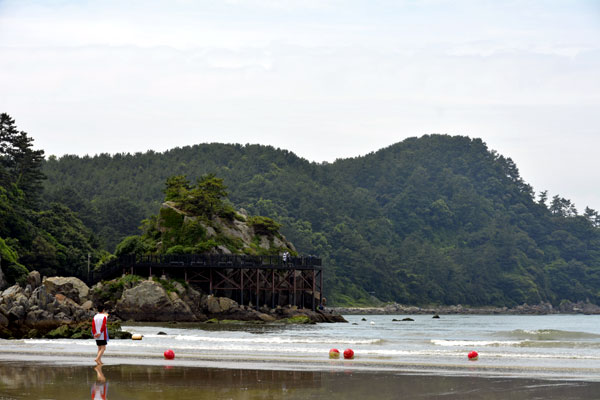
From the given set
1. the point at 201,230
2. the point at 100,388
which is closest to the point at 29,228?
the point at 201,230

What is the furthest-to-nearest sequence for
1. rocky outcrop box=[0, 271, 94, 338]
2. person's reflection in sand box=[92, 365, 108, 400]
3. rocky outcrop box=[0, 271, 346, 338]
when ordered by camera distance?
rocky outcrop box=[0, 271, 346, 338] < rocky outcrop box=[0, 271, 94, 338] < person's reflection in sand box=[92, 365, 108, 400]

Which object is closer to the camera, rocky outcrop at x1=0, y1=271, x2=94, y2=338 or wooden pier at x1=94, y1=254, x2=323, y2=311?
rocky outcrop at x1=0, y1=271, x2=94, y2=338

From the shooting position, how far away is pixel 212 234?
302ft

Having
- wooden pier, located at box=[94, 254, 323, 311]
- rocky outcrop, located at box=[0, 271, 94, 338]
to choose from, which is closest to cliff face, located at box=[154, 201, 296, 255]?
wooden pier, located at box=[94, 254, 323, 311]

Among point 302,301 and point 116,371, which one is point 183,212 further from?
point 116,371

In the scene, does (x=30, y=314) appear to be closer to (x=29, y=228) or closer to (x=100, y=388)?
(x=100, y=388)

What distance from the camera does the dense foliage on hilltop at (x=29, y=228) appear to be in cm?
8762

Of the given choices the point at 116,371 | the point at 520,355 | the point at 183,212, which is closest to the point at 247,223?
the point at 183,212

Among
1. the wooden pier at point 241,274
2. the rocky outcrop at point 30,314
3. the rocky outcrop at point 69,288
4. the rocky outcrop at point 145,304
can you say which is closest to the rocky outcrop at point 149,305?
the rocky outcrop at point 145,304

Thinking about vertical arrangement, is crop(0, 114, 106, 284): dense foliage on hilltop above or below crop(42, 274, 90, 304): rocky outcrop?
above

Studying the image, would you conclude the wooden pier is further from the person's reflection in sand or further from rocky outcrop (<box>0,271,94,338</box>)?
the person's reflection in sand

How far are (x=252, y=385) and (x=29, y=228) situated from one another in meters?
75.3

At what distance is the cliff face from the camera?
295 ft

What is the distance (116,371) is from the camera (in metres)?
26.5
